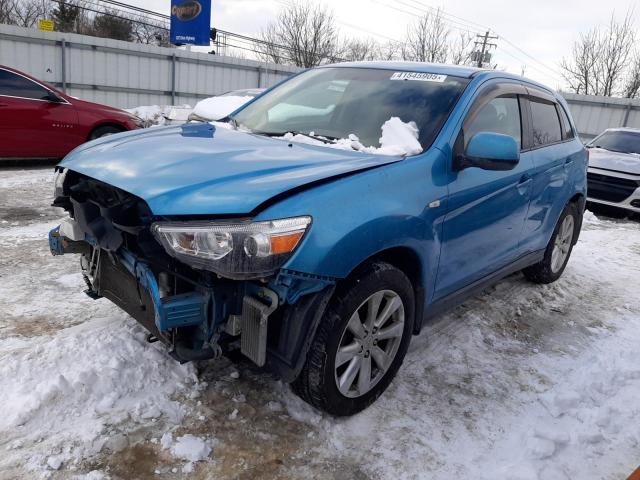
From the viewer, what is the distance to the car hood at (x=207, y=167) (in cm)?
207

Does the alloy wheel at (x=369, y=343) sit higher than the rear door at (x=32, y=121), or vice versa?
the rear door at (x=32, y=121)

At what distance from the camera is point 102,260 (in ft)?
8.69

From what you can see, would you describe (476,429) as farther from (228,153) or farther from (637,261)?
(637,261)

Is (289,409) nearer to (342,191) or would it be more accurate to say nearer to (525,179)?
(342,191)

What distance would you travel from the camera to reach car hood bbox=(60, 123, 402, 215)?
207 centimetres

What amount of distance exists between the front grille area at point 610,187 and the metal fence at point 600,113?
12.3 m

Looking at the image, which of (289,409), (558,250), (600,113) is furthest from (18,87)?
(600,113)

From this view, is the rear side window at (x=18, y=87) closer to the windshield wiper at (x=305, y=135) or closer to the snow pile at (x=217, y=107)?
the snow pile at (x=217, y=107)

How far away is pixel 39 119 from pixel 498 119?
280 inches

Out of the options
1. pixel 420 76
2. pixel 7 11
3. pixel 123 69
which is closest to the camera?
pixel 420 76

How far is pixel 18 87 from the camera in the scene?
25.2 feet

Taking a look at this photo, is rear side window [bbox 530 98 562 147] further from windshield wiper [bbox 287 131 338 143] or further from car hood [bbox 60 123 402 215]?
car hood [bbox 60 123 402 215]

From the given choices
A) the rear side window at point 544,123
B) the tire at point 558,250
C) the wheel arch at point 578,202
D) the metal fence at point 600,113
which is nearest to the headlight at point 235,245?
the rear side window at point 544,123

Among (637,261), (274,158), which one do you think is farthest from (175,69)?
(274,158)
